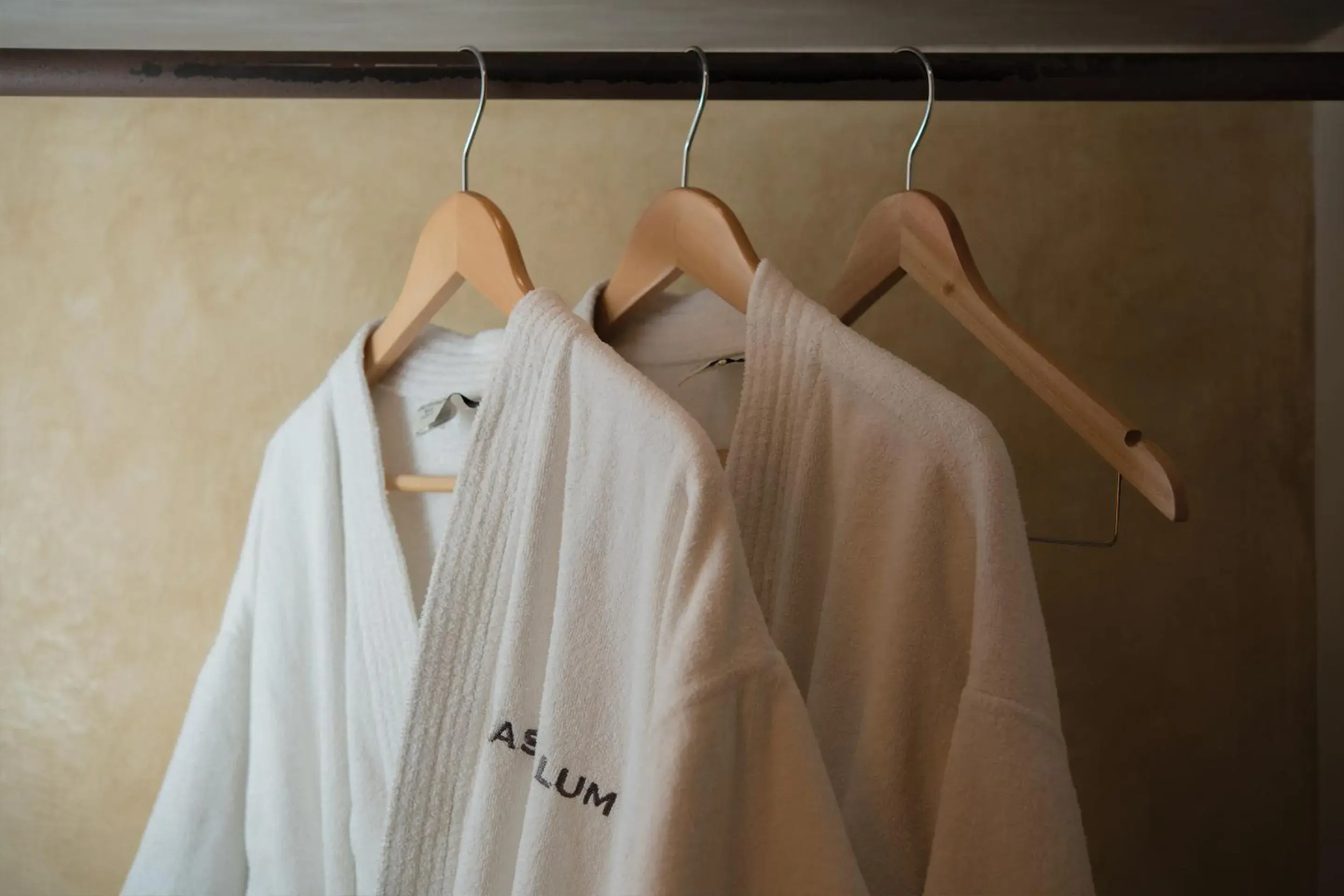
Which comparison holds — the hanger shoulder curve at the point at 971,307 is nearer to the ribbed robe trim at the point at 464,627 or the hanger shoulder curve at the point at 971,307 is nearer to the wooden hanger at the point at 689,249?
the wooden hanger at the point at 689,249

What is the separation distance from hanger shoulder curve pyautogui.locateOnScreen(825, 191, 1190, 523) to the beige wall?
11.6 inches

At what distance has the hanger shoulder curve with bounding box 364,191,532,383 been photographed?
629 mm

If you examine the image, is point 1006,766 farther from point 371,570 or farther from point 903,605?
point 371,570

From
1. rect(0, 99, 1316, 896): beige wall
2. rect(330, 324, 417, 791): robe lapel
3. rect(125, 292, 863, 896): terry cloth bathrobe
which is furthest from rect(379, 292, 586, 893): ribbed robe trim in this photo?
rect(0, 99, 1316, 896): beige wall

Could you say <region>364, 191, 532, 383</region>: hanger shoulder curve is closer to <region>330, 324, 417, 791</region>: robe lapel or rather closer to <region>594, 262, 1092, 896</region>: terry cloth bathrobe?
<region>330, 324, 417, 791</region>: robe lapel

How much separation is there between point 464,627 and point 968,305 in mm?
365

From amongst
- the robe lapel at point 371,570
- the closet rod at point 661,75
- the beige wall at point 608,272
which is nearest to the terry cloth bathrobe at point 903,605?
the closet rod at point 661,75

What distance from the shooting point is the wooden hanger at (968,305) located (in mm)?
506

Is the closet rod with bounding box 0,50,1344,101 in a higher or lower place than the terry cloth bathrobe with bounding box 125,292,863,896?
higher

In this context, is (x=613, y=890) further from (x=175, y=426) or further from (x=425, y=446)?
(x=175, y=426)

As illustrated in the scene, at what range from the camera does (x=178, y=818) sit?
761 mm

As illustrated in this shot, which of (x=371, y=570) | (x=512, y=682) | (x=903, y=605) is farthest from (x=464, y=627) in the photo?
(x=903, y=605)

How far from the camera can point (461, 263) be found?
25.9 inches

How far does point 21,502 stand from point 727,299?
2.70 ft
